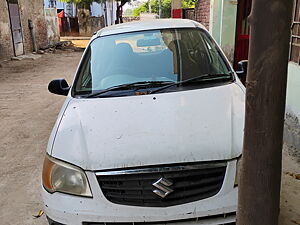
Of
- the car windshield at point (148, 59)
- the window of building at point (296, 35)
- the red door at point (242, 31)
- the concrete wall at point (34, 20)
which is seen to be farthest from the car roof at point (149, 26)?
the concrete wall at point (34, 20)

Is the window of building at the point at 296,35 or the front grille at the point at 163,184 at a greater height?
the window of building at the point at 296,35

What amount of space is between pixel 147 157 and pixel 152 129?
267 mm

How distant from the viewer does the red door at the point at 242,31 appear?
7215 mm

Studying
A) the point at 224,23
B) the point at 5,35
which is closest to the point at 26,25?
the point at 5,35

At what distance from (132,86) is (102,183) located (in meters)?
1.10

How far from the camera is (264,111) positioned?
1353 millimetres

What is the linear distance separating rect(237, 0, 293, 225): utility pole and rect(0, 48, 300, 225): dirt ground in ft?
4.61

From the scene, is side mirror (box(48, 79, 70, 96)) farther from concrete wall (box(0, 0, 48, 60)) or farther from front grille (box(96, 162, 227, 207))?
concrete wall (box(0, 0, 48, 60))

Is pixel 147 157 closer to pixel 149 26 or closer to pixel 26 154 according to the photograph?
pixel 149 26

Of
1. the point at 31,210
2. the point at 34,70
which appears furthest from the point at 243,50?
the point at 34,70

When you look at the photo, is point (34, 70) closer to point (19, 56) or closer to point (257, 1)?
point (19, 56)

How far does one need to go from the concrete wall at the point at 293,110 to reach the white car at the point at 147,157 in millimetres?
1589

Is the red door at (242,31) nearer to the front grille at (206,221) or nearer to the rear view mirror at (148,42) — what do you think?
the rear view mirror at (148,42)

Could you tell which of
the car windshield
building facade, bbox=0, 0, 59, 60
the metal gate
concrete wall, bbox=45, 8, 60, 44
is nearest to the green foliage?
concrete wall, bbox=45, 8, 60, 44
